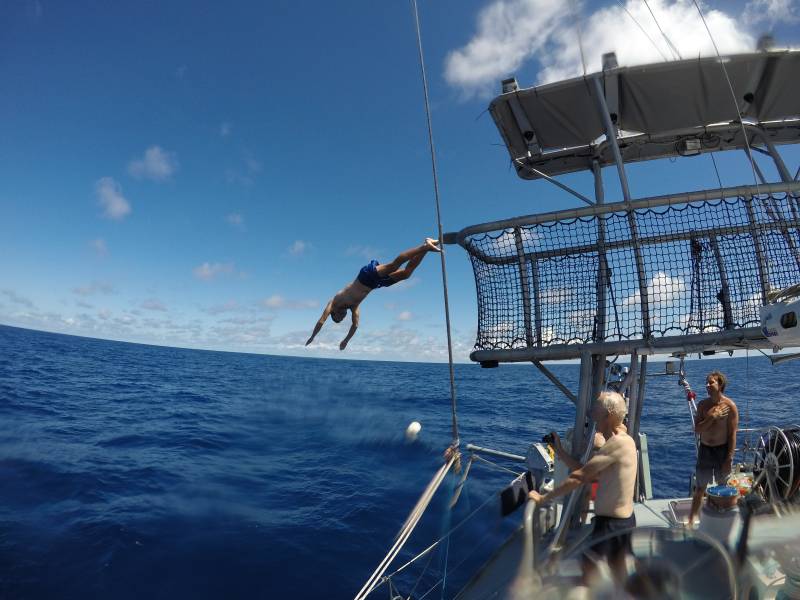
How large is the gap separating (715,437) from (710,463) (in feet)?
1.25

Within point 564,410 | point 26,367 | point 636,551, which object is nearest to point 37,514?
point 636,551

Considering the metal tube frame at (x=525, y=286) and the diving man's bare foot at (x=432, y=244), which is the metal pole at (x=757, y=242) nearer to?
the metal tube frame at (x=525, y=286)

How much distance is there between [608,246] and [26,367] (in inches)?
2089

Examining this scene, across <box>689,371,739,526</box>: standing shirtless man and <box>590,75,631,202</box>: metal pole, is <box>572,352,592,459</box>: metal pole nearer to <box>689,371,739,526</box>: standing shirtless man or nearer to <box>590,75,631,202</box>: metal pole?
<box>689,371,739,526</box>: standing shirtless man

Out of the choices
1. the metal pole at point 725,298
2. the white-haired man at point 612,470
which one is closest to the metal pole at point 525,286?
the white-haired man at point 612,470

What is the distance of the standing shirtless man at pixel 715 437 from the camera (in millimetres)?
6105

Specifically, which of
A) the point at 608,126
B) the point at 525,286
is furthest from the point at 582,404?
the point at 608,126

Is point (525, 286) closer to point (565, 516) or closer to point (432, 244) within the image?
point (432, 244)

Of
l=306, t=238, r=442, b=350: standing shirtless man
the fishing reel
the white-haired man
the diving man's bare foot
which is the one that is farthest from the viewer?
l=306, t=238, r=442, b=350: standing shirtless man

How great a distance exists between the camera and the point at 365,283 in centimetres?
727

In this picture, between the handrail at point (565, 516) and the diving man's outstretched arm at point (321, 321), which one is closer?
the handrail at point (565, 516)

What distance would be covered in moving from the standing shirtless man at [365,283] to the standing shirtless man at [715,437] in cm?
466

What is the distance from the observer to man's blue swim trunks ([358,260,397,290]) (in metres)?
7.12

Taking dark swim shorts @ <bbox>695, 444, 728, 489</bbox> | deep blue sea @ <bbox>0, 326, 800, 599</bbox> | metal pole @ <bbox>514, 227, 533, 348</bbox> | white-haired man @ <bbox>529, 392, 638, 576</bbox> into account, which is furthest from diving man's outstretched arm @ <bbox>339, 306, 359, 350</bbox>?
dark swim shorts @ <bbox>695, 444, 728, 489</bbox>
